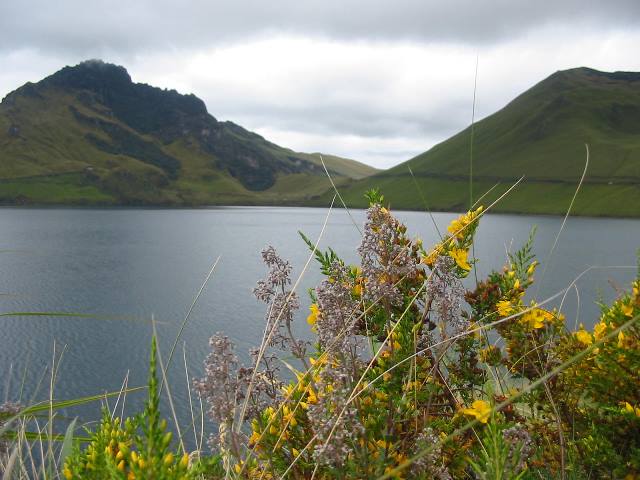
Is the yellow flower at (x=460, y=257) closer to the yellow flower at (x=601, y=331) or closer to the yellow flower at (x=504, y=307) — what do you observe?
the yellow flower at (x=504, y=307)

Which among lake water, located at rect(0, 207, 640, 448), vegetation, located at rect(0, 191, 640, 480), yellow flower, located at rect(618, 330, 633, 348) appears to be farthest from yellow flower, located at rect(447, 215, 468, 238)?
yellow flower, located at rect(618, 330, 633, 348)

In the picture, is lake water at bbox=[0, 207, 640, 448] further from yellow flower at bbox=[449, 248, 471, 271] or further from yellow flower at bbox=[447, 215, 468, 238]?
yellow flower at bbox=[449, 248, 471, 271]

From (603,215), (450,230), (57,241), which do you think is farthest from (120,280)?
(603,215)

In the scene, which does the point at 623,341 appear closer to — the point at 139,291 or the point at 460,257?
the point at 460,257

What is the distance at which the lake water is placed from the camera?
25006mm

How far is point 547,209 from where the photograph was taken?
150m

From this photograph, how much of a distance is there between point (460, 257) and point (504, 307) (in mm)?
343

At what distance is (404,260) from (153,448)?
1.76 m

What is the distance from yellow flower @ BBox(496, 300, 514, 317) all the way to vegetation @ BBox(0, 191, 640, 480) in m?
0.02

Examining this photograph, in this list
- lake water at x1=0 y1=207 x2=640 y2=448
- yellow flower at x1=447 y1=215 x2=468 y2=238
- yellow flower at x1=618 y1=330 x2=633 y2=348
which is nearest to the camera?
yellow flower at x1=618 y1=330 x2=633 y2=348

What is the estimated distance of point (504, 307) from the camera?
2711 mm

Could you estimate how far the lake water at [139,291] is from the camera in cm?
2501

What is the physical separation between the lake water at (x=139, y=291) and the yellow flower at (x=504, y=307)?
0.67 m

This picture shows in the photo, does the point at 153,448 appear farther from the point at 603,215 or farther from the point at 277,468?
the point at 603,215
